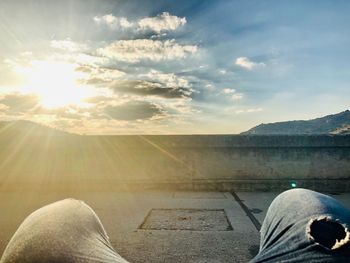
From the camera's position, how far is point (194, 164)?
7324 millimetres

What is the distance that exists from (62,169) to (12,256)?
694 centimetres

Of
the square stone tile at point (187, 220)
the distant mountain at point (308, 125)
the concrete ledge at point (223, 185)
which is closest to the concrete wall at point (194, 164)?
the concrete ledge at point (223, 185)

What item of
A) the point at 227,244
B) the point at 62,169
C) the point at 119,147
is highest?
the point at 119,147

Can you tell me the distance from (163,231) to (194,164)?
328cm

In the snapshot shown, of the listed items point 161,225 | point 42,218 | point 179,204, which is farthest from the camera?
point 179,204

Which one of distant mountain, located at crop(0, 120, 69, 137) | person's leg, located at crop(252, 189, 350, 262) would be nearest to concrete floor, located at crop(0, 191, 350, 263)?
distant mountain, located at crop(0, 120, 69, 137)

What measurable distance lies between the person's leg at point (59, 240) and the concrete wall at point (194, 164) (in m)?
6.23

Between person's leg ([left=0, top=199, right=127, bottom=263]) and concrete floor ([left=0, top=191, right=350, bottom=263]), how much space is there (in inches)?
92.9

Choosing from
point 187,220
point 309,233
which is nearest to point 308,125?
point 187,220

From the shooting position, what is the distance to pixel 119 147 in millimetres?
7418

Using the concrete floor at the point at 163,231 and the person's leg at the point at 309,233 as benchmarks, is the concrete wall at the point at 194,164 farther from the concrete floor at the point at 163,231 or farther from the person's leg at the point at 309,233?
the person's leg at the point at 309,233

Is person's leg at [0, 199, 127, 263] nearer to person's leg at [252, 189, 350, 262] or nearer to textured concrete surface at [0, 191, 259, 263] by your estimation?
person's leg at [252, 189, 350, 262]

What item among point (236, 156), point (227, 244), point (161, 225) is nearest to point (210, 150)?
point (236, 156)

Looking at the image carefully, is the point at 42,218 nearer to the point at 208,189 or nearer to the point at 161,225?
the point at 161,225
